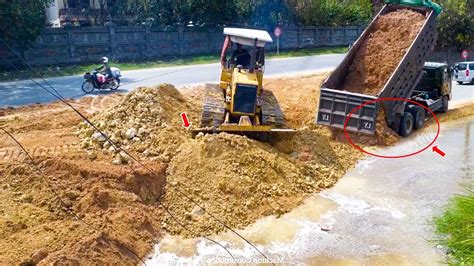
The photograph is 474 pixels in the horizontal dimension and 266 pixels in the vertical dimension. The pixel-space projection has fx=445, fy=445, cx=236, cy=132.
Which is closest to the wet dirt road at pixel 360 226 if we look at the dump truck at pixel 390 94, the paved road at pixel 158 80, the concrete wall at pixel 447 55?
the dump truck at pixel 390 94

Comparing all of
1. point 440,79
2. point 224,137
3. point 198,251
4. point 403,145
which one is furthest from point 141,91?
point 440,79

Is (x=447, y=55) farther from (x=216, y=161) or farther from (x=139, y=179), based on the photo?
(x=139, y=179)

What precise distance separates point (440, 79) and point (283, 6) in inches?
848

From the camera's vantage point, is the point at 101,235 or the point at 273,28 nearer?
the point at 101,235

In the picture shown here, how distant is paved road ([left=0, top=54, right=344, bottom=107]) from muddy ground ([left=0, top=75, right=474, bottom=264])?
14.8 ft

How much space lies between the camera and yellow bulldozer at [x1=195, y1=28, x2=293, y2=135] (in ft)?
32.8

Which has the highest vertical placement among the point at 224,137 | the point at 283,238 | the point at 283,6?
the point at 283,6

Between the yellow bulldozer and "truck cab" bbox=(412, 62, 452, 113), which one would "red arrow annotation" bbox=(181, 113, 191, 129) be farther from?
"truck cab" bbox=(412, 62, 452, 113)

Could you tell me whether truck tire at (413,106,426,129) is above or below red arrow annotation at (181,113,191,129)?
below

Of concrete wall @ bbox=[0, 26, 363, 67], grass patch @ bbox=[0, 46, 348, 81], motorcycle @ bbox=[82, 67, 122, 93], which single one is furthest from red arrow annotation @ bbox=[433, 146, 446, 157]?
concrete wall @ bbox=[0, 26, 363, 67]

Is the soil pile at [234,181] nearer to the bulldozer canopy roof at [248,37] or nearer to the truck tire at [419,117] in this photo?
the bulldozer canopy roof at [248,37]

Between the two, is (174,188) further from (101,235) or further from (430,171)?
(430,171)

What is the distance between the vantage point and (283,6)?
3456 cm

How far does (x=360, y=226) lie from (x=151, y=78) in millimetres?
14143
